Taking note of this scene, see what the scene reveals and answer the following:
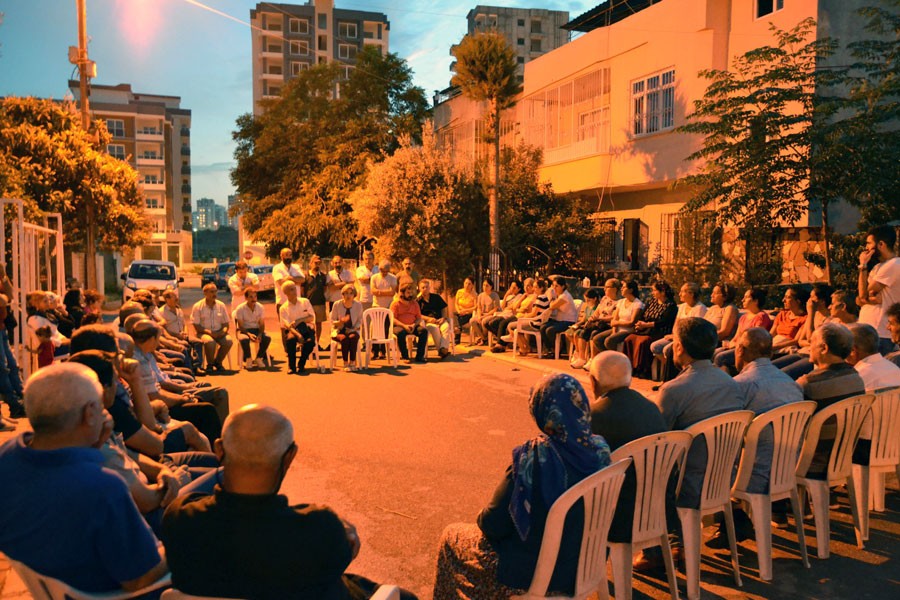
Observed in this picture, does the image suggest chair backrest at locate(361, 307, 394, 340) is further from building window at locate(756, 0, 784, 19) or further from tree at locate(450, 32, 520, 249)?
building window at locate(756, 0, 784, 19)

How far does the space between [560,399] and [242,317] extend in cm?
1069

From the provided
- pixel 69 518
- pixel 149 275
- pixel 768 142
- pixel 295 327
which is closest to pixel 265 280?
pixel 149 275

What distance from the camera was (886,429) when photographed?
5.43m

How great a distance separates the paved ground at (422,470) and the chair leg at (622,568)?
48cm

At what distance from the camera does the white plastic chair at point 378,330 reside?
13.6 m

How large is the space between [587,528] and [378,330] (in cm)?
1052

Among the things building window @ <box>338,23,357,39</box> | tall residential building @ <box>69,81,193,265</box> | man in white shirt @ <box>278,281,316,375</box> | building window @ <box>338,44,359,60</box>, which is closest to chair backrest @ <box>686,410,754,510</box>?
man in white shirt @ <box>278,281,316,375</box>

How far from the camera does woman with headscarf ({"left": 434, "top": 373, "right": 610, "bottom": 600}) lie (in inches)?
133

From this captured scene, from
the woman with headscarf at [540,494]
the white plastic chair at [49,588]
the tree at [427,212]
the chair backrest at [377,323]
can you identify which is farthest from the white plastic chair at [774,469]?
the tree at [427,212]

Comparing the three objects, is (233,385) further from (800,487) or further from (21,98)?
(21,98)

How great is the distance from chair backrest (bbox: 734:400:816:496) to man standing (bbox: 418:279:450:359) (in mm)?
9608

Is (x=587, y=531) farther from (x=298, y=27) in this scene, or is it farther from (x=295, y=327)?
(x=298, y=27)

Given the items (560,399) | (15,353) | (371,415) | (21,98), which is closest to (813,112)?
(371,415)

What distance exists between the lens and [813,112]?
1345 cm
